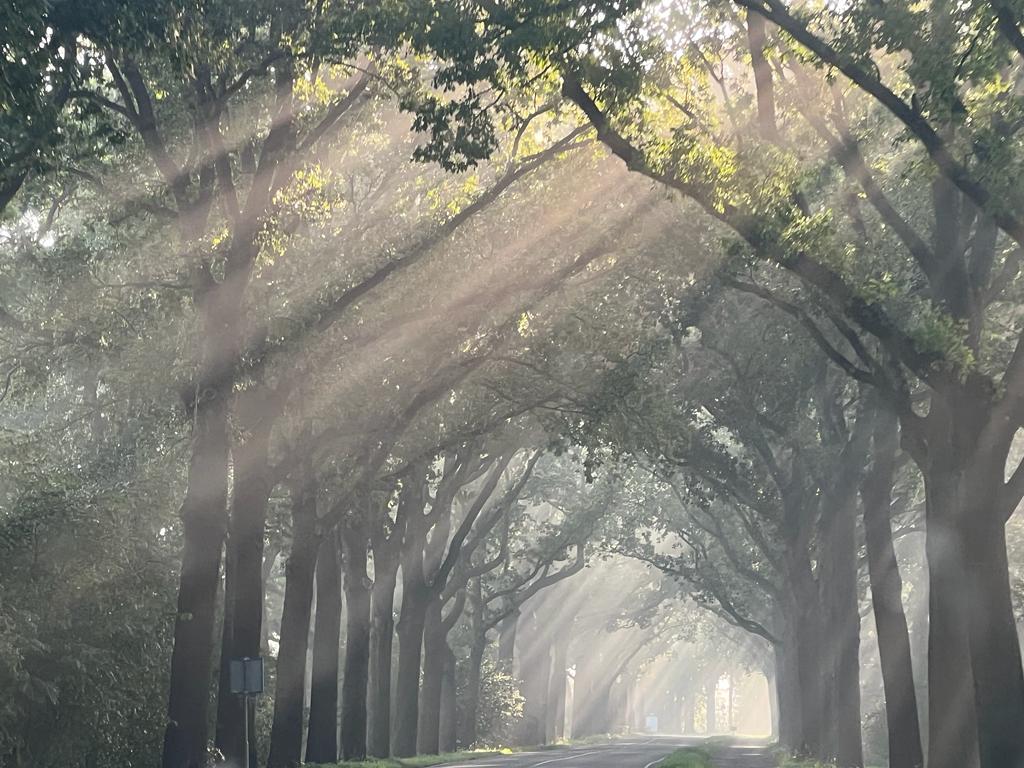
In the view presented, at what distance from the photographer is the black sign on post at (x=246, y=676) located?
22.2 meters

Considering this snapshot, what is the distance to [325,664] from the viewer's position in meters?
33.9

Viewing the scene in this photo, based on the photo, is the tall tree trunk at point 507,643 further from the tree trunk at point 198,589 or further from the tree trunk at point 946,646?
the tree trunk at point 946,646

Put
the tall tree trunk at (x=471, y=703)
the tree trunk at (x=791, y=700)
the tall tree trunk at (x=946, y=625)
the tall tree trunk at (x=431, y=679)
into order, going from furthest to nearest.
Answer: the tall tree trunk at (x=471, y=703) < the tall tree trunk at (x=431, y=679) < the tree trunk at (x=791, y=700) < the tall tree trunk at (x=946, y=625)

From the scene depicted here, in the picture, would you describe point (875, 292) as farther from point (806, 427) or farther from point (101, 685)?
point (806, 427)

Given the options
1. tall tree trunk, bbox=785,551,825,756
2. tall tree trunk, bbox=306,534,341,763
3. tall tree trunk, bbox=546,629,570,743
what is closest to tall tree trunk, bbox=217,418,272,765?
tall tree trunk, bbox=306,534,341,763

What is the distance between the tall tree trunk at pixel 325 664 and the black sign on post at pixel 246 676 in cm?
1011

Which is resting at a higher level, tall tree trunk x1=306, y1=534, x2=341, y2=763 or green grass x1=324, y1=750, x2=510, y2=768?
tall tree trunk x1=306, y1=534, x2=341, y2=763

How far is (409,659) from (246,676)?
21365 mm

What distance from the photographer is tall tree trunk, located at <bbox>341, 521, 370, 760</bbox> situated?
118 feet

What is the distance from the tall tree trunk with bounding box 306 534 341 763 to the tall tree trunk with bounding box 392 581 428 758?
Result: 25.4ft

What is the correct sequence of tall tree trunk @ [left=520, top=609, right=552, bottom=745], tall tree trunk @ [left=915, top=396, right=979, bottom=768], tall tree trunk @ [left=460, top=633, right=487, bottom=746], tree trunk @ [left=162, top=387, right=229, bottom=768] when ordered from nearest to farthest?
tall tree trunk @ [left=915, top=396, right=979, bottom=768] → tree trunk @ [left=162, top=387, right=229, bottom=768] → tall tree trunk @ [left=460, top=633, right=487, bottom=746] → tall tree trunk @ [left=520, top=609, right=552, bottom=745]

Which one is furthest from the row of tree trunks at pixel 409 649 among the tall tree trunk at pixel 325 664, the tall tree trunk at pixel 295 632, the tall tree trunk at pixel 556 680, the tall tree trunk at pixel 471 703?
the tall tree trunk at pixel 556 680

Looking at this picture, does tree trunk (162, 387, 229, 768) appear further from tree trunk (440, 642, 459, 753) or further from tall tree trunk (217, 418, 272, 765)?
tree trunk (440, 642, 459, 753)

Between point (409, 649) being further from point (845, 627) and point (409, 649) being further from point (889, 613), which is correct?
point (889, 613)
